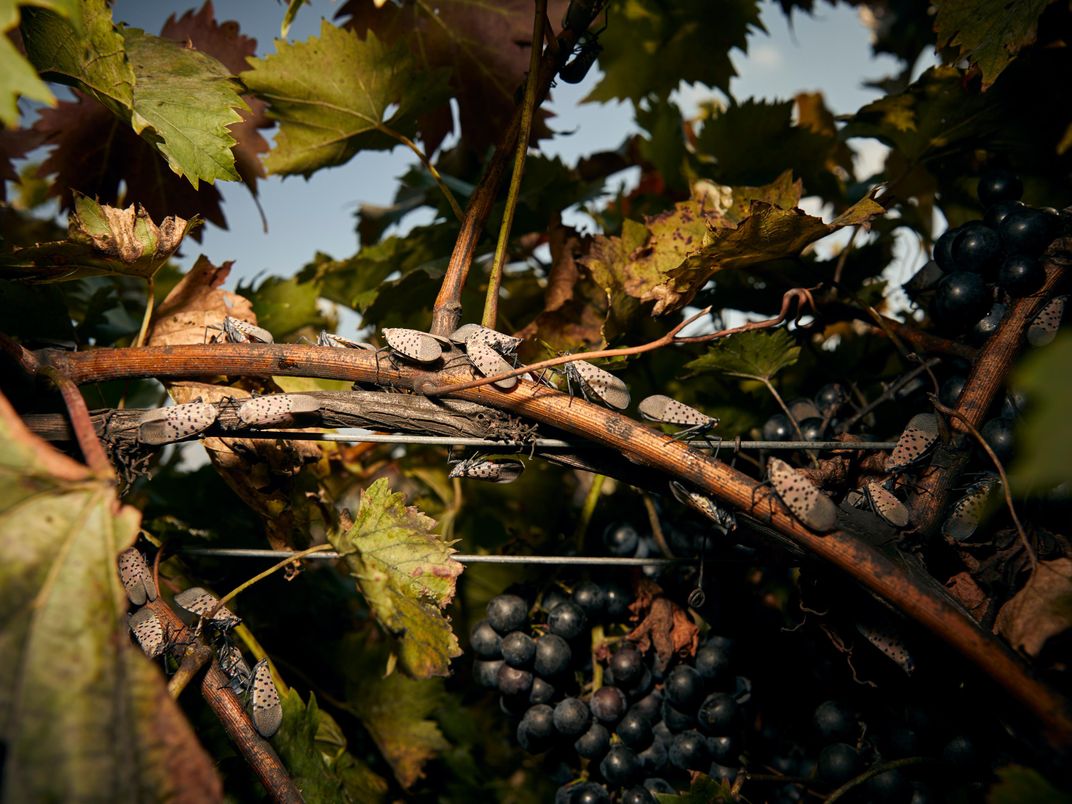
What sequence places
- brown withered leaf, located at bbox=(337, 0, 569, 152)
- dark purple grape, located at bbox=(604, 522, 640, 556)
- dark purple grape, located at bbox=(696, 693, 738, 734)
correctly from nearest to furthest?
dark purple grape, located at bbox=(696, 693, 738, 734)
dark purple grape, located at bbox=(604, 522, 640, 556)
brown withered leaf, located at bbox=(337, 0, 569, 152)

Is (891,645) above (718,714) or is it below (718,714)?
above

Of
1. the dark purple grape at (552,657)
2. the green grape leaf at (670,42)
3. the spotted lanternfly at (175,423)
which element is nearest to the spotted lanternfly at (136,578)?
the spotted lanternfly at (175,423)

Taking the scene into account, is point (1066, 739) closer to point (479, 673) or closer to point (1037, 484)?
point (1037, 484)

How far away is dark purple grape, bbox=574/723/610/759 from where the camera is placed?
904 mm

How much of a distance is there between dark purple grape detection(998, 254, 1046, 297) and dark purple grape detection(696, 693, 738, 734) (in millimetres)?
589

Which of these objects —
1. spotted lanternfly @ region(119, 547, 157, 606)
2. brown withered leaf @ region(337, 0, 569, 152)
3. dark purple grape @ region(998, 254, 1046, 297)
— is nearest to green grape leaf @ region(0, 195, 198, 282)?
spotted lanternfly @ region(119, 547, 157, 606)

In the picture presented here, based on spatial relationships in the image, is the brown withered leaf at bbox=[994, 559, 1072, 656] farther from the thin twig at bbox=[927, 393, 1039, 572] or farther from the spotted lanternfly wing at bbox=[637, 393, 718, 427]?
the spotted lanternfly wing at bbox=[637, 393, 718, 427]

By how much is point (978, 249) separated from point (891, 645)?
45cm

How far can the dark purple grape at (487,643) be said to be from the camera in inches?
37.4

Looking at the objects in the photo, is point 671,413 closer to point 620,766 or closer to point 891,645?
point 891,645

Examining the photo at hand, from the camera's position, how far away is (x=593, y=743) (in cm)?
90

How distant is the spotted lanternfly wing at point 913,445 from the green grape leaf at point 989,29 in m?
0.40

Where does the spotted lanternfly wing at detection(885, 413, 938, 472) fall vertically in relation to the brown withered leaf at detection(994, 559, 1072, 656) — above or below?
above

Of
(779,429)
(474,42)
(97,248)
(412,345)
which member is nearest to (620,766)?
(779,429)
